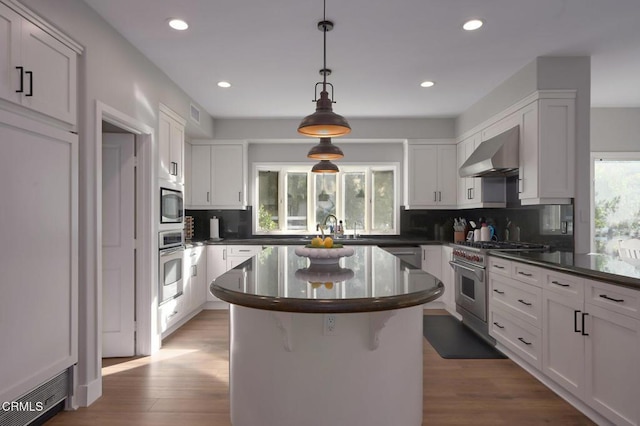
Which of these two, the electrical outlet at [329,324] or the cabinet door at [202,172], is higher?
the cabinet door at [202,172]

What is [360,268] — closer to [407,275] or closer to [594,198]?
[407,275]

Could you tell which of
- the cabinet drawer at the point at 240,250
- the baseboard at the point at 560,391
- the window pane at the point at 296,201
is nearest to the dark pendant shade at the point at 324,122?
the baseboard at the point at 560,391

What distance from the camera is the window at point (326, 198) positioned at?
19.6ft

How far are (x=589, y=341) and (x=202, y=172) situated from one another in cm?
481

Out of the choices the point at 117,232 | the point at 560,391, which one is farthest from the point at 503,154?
the point at 117,232

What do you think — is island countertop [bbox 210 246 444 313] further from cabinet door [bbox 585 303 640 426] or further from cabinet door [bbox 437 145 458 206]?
cabinet door [bbox 437 145 458 206]

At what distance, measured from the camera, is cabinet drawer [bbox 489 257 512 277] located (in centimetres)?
338

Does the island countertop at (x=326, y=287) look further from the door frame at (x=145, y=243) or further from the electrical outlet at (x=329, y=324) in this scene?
the door frame at (x=145, y=243)

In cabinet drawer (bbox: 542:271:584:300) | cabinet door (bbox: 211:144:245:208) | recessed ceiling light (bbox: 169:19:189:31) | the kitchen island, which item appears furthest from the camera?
cabinet door (bbox: 211:144:245:208)

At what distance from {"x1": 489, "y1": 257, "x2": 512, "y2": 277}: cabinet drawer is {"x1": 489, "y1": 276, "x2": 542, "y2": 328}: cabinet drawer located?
0.06 metres

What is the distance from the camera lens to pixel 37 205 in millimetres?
2139

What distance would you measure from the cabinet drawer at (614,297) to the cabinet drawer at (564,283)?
0.07 metres

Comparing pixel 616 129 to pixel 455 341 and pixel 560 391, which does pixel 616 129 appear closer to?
pixel 455 341

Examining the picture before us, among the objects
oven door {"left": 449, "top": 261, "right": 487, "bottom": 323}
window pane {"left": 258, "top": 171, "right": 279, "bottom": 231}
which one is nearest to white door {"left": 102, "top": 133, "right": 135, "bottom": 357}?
window pane {"left": 258, "top": 171, "right": 279, "bottom": 231}
